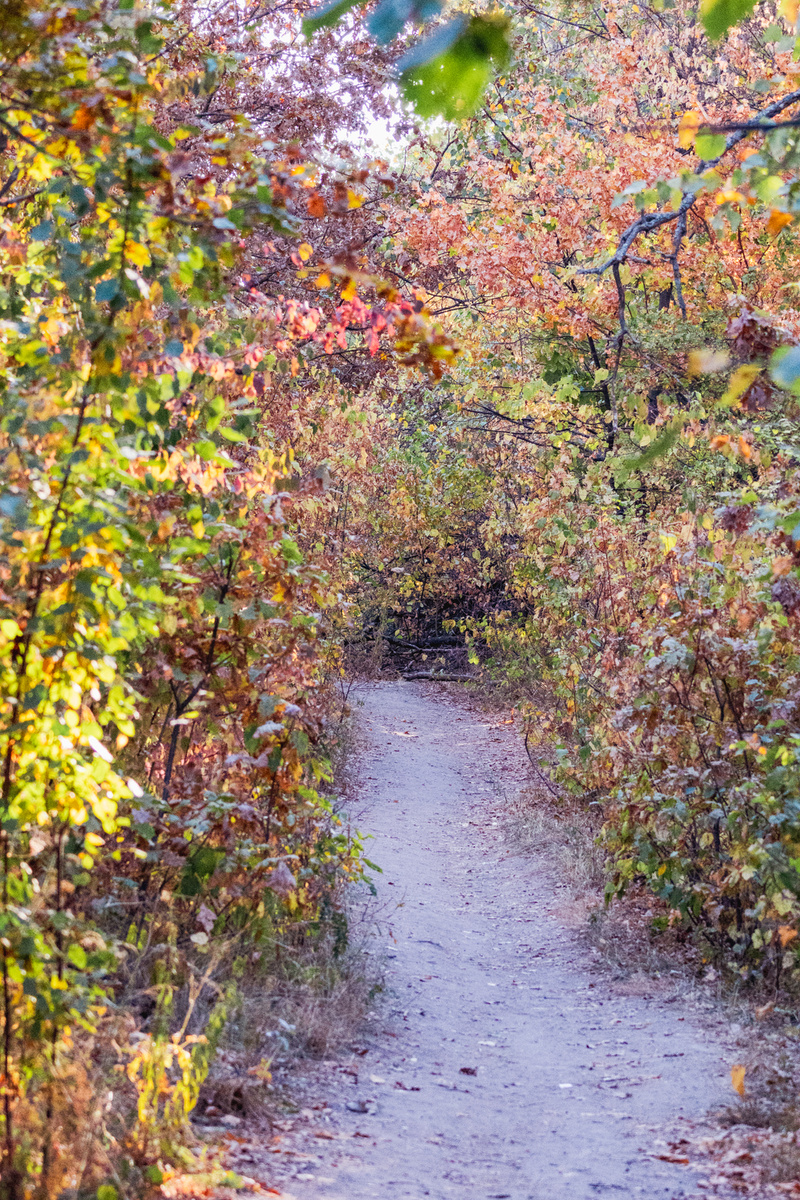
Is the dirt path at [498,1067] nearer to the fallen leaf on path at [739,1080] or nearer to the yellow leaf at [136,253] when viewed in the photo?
the fallen leaf on path at [739,1080]

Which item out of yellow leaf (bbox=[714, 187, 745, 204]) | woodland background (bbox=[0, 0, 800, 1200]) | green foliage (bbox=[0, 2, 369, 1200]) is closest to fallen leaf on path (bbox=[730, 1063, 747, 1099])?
woodland background (bbox=[0, 0, 800, 1200])

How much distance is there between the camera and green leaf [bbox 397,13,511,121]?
1.58 meters

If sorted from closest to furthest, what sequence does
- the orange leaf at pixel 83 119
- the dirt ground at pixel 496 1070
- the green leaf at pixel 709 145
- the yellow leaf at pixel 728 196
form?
the orange leaf at pixel 83 119 < the green leaf at pixel 709 145 < the yellow leaf at pixel 728 196 < the dirt ground at pixel 496 1070

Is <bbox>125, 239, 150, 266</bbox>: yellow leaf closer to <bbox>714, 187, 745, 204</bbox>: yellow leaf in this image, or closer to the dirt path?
<bbox>714, 187, 745, 204</bbox>: yellow leaf

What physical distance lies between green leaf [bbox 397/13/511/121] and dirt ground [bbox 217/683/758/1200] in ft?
10.5

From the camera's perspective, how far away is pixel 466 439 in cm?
1576

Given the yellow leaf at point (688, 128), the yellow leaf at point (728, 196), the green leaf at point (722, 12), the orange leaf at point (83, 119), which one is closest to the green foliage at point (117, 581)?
the orange leaf at point (83, 119)

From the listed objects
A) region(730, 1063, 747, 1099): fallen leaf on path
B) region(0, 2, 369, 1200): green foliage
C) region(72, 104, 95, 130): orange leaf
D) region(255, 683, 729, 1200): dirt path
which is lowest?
region(255, 683, 729, 1200): dirt path

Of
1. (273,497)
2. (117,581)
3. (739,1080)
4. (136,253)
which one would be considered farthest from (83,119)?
(739,1080)

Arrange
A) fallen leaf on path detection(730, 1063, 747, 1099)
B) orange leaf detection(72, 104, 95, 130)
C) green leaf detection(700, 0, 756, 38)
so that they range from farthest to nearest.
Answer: fallen leaf on path detection(730, 1063, 747, 1099), orange leaf detection(72, 104, 95, 130), green leaf detection(700, 0, 756, 38)

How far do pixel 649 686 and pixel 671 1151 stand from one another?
8.95ft

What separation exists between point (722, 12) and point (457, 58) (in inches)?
19.0

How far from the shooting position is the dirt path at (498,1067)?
3975 mm

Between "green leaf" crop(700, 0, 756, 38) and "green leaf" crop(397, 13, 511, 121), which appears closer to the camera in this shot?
"green leaf" crop(397, 13, 511, 121)
